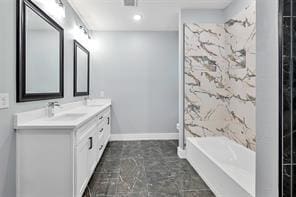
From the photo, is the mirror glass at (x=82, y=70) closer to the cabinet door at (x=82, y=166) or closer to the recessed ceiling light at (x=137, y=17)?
the recessed ceiling light at (x=137, y=17)

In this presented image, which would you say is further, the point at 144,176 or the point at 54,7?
the point at 144,176

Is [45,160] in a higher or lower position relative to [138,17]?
lower

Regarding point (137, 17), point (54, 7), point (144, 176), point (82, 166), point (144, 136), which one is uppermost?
point (137, 17)

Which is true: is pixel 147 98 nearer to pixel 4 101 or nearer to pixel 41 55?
pixel 41 55

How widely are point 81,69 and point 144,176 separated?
7.87ft

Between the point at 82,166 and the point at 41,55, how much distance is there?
1.33 metres

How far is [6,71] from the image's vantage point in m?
1.75

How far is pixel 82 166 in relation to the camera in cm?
224

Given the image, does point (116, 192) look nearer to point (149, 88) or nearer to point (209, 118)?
point (209, 118)

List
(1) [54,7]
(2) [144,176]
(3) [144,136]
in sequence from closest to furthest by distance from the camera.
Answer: (1) [54,7]
(2) [144,176]
(3) [144,136]

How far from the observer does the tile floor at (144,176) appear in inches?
98.2

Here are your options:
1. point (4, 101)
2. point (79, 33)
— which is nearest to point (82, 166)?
point (4, 101)

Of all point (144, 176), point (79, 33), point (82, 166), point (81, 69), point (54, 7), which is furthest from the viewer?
point (81, 69)

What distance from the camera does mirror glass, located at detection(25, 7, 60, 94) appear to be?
2141 millimetres
